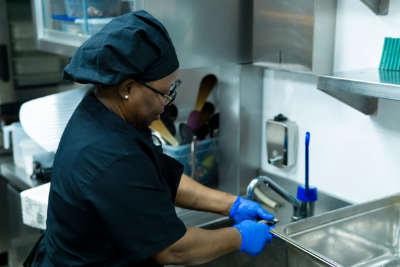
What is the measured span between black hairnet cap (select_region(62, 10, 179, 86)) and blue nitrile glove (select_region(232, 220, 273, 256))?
509mm

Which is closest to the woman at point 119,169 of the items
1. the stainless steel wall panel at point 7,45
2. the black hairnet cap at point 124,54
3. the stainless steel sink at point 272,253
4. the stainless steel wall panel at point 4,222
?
the black hairnet cap at point 124,54

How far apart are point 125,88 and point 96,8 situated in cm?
90

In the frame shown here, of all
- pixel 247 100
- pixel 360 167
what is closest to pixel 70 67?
pixel 247 100

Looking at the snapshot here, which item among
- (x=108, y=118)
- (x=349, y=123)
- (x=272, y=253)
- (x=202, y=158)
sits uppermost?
(x=108, y=118)

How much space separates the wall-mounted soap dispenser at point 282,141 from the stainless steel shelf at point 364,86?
32cm

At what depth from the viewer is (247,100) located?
1.75m

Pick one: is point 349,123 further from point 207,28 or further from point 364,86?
point 207,28

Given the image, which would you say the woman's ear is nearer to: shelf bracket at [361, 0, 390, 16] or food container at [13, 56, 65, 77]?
shelf bracket at [361, 0, 390, 16]

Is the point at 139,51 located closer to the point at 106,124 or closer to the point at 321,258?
the point at 106,124

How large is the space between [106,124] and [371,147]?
931 mm

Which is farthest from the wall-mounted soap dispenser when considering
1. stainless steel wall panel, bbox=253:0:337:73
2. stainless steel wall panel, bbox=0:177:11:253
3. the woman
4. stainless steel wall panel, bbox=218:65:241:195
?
stainless steel wall panel, bbox=0:177:11:253

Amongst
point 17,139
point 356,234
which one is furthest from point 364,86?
point 17,139

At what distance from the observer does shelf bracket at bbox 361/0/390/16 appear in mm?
1300

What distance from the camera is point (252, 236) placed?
1180mm
